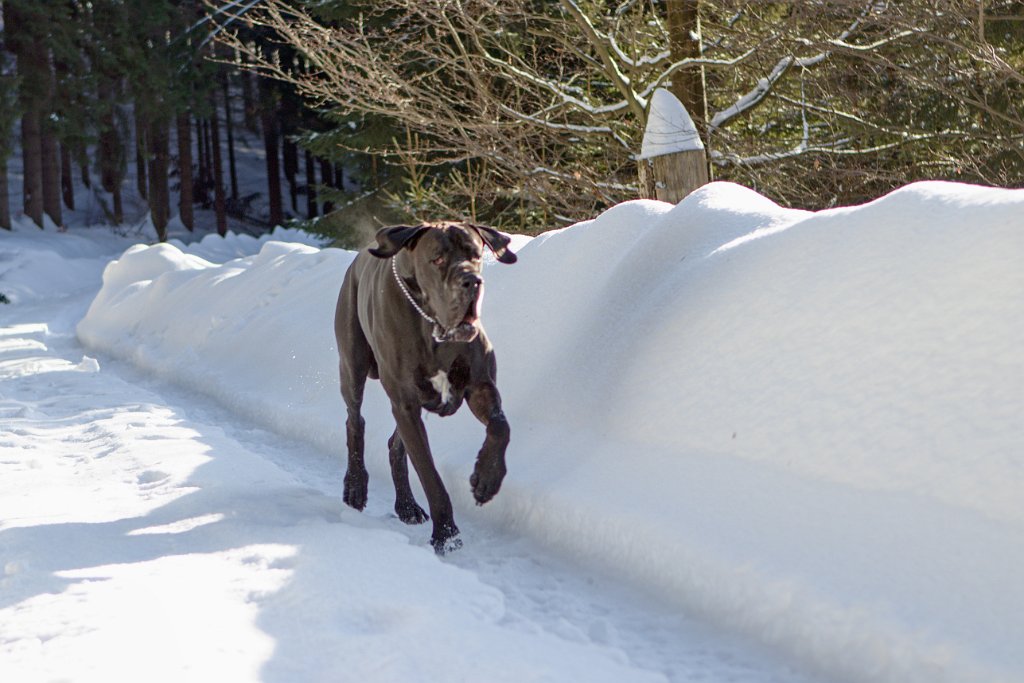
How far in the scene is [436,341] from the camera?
4176 millimetres

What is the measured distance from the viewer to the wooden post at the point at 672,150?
7738 mm

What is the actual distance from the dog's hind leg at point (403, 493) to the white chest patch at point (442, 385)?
1.52 feet

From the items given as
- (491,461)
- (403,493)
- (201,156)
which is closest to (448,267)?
(491,461)

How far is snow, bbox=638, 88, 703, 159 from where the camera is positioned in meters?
7.73

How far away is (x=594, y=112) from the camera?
9859mm

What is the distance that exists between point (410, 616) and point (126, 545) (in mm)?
1533

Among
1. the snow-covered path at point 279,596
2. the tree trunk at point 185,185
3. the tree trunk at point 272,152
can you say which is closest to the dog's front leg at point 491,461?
the snow-covered path at point 279,596

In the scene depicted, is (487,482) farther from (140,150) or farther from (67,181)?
(67,181)

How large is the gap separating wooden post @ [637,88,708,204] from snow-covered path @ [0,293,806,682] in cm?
366

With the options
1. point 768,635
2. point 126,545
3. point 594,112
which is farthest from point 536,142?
point 768,635

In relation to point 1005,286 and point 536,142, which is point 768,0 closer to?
point 536,142

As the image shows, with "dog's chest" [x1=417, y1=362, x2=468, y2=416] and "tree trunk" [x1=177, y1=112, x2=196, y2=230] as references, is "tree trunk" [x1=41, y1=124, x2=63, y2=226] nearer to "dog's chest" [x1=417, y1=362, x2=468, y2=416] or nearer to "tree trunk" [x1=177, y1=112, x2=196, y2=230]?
"tree trunk" [x1=177, y1=112, x2=196, y2=230]

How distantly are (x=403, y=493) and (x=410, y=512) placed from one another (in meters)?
0.10

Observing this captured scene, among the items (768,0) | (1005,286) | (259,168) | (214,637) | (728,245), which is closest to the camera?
(214,637)
